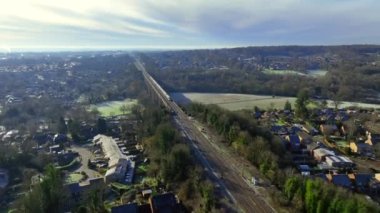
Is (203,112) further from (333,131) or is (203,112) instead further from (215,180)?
(215,180)

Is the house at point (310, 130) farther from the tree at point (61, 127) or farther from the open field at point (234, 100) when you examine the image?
the tree at point (61, 127)

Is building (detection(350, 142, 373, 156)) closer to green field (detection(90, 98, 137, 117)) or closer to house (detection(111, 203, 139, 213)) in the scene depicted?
house (detection(111, 203, 139, 213))

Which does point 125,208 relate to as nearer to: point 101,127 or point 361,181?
point 361,181

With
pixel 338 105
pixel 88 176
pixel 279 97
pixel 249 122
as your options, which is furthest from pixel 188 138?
pixel 279 97

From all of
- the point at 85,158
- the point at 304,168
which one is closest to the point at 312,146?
the point at 304,168

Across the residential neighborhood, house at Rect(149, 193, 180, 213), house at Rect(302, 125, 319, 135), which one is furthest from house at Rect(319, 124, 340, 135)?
house at Rect(149, 193, 180, 213)

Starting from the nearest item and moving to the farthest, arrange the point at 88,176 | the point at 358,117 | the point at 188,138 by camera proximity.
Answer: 1. the point at 88,176
2. the point at 188,138
3. the point at 358,117

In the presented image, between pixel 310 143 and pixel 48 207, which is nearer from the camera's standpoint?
pixel 48 207
